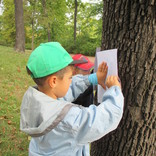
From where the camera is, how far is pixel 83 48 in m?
21.0

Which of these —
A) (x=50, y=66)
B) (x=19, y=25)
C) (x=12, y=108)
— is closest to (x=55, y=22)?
(x=19, y=25)

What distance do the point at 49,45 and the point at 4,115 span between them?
2917 millimetres

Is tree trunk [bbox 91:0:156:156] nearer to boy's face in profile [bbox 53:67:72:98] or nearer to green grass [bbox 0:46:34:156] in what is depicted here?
boy's face in profile [bbox 53:67:72:98]

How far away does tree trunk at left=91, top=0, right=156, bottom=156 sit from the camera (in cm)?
134

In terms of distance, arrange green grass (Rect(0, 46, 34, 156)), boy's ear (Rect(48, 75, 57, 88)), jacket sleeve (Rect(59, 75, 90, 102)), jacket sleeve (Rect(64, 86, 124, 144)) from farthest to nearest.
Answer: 1. green grass (Rect(0, 46, 34, 156))
2. jacket sleeve (Rect(59, 75, 90, 102))
3. boy's ear (Rect(48, 75, 57, 88))
4. jacket sleeve (Rect(64, 86, 124, 144))

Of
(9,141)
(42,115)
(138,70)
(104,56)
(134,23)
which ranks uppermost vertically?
(134,23)

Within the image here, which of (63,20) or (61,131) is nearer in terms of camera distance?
(61,131)

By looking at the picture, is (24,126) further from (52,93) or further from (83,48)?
(83,48)

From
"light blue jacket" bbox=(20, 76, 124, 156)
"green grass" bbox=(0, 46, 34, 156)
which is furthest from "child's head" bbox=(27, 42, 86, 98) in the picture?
"green grass" bbox=(0, 46, 34, 156)

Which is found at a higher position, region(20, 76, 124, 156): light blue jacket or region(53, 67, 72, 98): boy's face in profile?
region(53, 67, 72, 98): boy's face in profile

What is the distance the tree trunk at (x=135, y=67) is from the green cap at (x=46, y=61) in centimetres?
52

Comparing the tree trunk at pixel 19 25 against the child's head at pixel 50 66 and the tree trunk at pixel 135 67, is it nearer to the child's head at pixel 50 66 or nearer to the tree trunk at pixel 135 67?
the tree trunk at pixel 135 67

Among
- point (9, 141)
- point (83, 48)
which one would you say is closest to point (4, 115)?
point (9, 141)

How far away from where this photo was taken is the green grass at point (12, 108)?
300 centimetres
